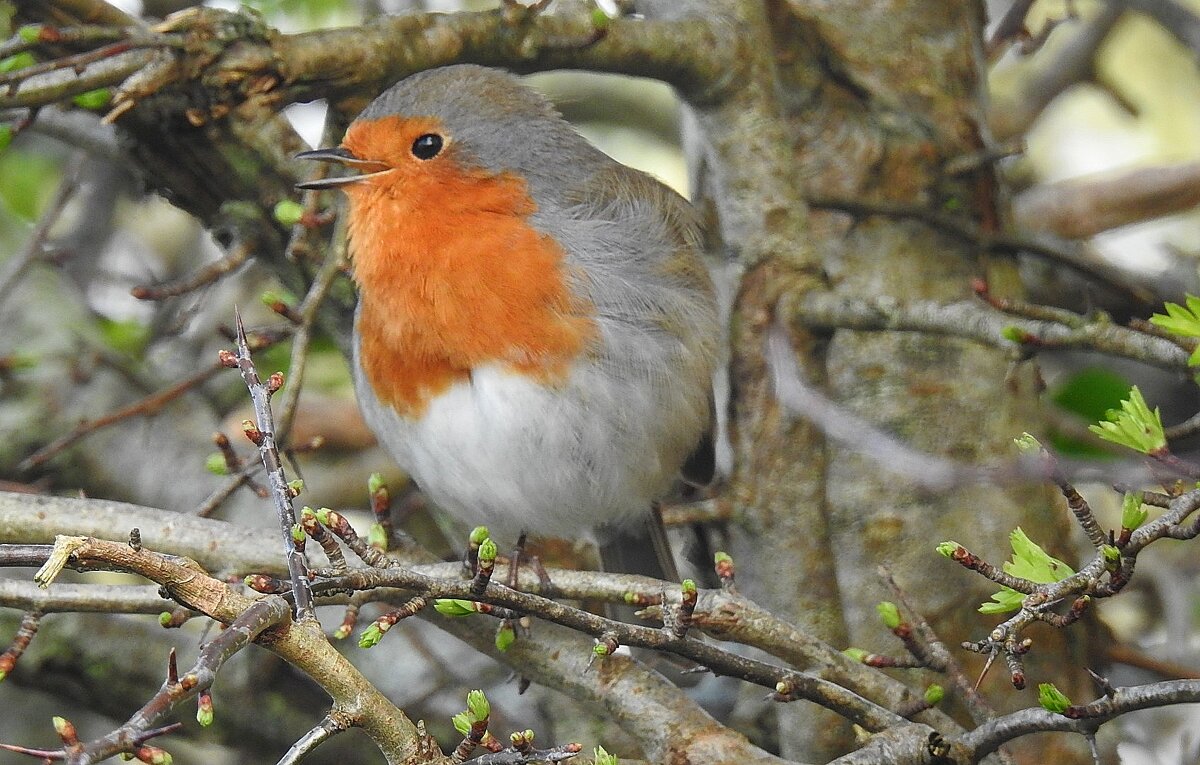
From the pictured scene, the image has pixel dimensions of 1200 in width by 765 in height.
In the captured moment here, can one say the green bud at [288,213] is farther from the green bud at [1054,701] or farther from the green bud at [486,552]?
the green bud at [1054,701]

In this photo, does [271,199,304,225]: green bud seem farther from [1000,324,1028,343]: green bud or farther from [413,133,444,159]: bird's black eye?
[1000,324,1028,343]: green bud

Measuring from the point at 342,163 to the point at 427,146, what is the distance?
0.80 feet

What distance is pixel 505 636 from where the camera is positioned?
294 centimetres

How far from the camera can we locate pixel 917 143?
13.4 ft

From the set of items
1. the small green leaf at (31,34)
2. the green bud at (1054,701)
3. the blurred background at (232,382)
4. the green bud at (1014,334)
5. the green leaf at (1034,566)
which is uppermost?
the small green leaf at (31,34)

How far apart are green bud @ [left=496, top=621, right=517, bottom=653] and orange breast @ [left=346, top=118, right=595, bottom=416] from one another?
67 cm

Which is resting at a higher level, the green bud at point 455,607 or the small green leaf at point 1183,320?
the small green leaf at point 1183,320

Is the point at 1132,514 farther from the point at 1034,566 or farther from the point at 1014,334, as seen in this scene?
the point at 1014,334

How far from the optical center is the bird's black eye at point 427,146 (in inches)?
145

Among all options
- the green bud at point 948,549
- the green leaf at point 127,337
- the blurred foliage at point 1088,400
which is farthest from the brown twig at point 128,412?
the blurred foliage at point 1088,400

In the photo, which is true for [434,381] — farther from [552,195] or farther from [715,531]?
[715,531]

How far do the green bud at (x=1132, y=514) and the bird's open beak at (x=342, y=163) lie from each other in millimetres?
2202

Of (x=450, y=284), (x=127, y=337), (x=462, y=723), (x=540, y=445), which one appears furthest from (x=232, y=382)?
(x=462, y=723)

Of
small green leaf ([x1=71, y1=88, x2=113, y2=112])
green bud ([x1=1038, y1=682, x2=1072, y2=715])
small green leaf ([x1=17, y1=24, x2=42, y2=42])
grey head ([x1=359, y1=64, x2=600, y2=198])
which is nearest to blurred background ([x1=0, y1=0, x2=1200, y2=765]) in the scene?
small green leaf ([x1=71, y1=88, x2=113, y2=112])
